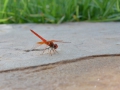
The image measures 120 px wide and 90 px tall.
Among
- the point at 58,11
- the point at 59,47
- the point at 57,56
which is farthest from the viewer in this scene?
the point at 58,11

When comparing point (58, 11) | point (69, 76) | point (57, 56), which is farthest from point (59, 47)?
point (58, 11)

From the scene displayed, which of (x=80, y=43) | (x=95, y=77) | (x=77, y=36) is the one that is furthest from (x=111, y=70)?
(x=77, y=36)

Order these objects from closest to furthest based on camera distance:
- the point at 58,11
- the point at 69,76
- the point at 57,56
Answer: the point at 69,76 < the point at 57,56 < the point at 58,11

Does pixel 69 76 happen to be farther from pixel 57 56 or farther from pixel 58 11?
pixel 58 11

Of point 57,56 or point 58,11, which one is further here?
point 58,11

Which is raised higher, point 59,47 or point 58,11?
point 59,47

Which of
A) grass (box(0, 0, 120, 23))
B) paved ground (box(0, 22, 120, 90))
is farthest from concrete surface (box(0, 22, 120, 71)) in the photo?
grass (box(0, 0, 120, 23))

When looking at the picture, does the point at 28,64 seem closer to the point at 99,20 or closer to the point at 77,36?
the point at 77,36

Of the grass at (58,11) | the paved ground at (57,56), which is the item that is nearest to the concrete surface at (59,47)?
the paved ground at (57,56)
